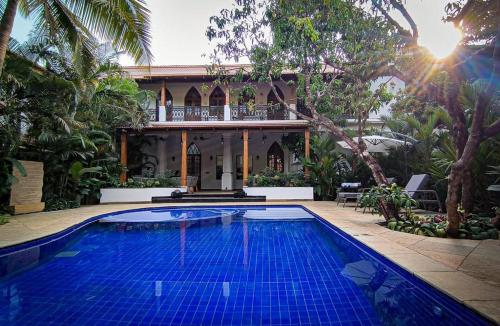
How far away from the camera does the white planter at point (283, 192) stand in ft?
47.1

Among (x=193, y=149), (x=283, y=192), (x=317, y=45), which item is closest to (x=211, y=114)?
(x=193, y=149)

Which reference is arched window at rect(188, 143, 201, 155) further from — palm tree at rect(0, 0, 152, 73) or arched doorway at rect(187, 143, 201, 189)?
palm tree at rect(0, 0, 152, 73)

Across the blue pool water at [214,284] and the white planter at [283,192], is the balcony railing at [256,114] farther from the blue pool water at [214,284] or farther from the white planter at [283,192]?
the blue pool water at [214,284]

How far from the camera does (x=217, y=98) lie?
1820cm

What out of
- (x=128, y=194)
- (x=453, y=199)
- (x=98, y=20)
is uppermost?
(x=98, y=20)

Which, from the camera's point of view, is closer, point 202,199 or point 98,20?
point 98,20

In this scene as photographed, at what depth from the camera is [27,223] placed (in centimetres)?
762

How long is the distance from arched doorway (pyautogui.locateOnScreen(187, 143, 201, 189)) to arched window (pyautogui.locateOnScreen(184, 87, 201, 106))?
2.63 meters

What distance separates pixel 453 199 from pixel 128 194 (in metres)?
12.0

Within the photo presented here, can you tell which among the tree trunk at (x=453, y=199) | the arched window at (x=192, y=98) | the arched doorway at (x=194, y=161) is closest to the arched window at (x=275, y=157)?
the arched doorway at (x=194, y=161)

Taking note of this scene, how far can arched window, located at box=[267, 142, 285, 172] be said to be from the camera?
18.9 m

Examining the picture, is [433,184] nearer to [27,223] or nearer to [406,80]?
[406,80]

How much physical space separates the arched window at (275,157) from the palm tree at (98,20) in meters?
12.6

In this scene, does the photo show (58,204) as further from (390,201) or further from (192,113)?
(390,201)
